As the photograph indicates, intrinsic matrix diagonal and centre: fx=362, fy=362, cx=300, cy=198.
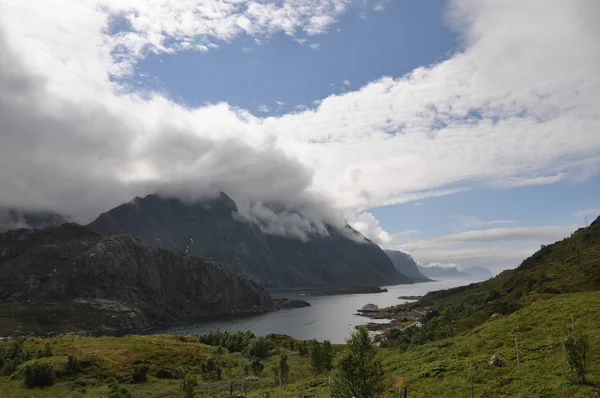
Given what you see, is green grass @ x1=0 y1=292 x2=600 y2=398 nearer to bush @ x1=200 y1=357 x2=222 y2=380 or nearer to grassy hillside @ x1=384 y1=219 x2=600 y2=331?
bush @ x1=200 y1=357 x2=222 y2=380

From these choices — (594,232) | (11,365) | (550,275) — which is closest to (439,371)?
(11,365)

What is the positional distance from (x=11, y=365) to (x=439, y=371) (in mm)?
83238

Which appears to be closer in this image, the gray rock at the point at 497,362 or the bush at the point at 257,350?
the gray rock at the point at 497,362

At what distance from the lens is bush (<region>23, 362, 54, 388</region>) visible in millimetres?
67812

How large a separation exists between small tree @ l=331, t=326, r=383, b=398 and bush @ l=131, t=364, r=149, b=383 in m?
57.1

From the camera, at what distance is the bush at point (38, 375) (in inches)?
2670

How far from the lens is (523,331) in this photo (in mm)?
62094

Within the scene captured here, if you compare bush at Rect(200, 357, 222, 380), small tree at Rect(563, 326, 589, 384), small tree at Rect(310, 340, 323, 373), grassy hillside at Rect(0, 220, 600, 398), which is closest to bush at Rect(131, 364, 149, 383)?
grassy hillside at Rect(0, 220, 600, 398)

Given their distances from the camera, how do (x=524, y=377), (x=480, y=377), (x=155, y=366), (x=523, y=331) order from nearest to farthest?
(x=524, y=377) → (x=480, y=377) → (x=523, y=331) → (x=155, y=366)

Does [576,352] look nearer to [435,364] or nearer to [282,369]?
[435,364]

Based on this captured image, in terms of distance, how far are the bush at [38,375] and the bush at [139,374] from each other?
581 inches

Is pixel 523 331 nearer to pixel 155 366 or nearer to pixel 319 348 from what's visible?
pixel 319 348

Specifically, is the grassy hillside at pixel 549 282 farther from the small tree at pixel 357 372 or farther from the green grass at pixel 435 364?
the small tree at pixel 357 372

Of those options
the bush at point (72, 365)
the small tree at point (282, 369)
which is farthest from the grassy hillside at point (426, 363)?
the small tree at point (282, 369)
